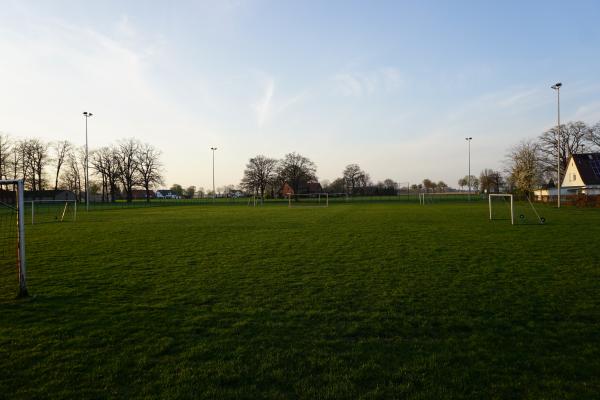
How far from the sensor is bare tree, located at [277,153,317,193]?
251 ft

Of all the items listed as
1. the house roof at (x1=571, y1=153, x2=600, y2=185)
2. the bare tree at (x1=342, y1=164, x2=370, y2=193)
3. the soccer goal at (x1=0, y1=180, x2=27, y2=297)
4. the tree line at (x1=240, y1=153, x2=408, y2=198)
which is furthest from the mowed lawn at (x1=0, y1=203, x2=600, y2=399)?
the bare tree at (x1=342, y1=164, x2=370, y2=193)

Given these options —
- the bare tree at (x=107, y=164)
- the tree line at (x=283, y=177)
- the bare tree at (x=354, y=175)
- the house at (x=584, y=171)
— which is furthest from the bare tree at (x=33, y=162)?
the house at (x=584, y=171)

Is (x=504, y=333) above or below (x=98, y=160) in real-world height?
below

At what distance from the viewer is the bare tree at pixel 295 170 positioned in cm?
7656

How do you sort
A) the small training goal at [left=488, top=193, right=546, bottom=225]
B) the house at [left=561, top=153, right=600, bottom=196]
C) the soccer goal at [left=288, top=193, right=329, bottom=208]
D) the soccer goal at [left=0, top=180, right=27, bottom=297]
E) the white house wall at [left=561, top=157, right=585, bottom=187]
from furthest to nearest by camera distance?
the soccer goal at [left=288, top=193, right=329, bottom=208] → the white house wall at [left=561, top=157, right=585, bottom=187] → the house at [left=561, top=153, right=600, bottom=196] → the small training goal at [left=488, top=193, right=546, bottom=225] → the soccer goal at [left=0, top=180, right=27, bottom=297]

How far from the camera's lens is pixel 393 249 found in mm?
11289

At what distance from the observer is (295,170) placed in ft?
251

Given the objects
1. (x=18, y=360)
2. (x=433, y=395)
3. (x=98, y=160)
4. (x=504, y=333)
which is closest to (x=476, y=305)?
(x=504, y=333)

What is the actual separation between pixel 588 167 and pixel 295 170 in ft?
161

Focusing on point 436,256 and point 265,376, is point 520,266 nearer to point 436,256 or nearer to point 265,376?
point 436,256

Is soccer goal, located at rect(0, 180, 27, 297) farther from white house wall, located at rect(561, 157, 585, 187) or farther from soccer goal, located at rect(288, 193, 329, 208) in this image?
white house wall, located at rect(561, 157, 585, 187)

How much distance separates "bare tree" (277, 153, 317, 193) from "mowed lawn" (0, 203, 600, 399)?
220 feet

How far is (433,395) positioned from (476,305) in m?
2.98

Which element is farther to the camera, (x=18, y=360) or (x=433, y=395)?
(x=18, y=360)
